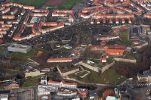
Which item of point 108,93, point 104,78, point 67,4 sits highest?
point 67,4

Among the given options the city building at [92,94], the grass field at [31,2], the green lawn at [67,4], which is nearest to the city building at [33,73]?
the city building at [92,94]

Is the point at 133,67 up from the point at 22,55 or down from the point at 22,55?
down

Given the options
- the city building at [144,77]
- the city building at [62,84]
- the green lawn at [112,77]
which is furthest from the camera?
the green lawn at [112,77]

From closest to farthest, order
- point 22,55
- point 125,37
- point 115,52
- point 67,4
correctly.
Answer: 1. point 115,52
2. point 22,55
3. point 125,37
4. point 67,4

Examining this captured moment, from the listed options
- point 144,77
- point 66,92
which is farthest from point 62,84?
point 144,77

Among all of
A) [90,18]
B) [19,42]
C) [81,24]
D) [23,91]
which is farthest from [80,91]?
[90,18]

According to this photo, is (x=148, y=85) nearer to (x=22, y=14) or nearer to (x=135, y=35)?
(x=135, y=35)

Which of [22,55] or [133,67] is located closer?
[133,67]

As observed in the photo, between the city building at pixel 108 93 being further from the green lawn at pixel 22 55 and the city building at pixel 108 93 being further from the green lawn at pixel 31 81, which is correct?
the green lawn at pixel 22 55

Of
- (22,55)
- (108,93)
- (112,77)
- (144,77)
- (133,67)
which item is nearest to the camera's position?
(108,93)

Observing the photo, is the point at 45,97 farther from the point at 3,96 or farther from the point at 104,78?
the point at 104,78
